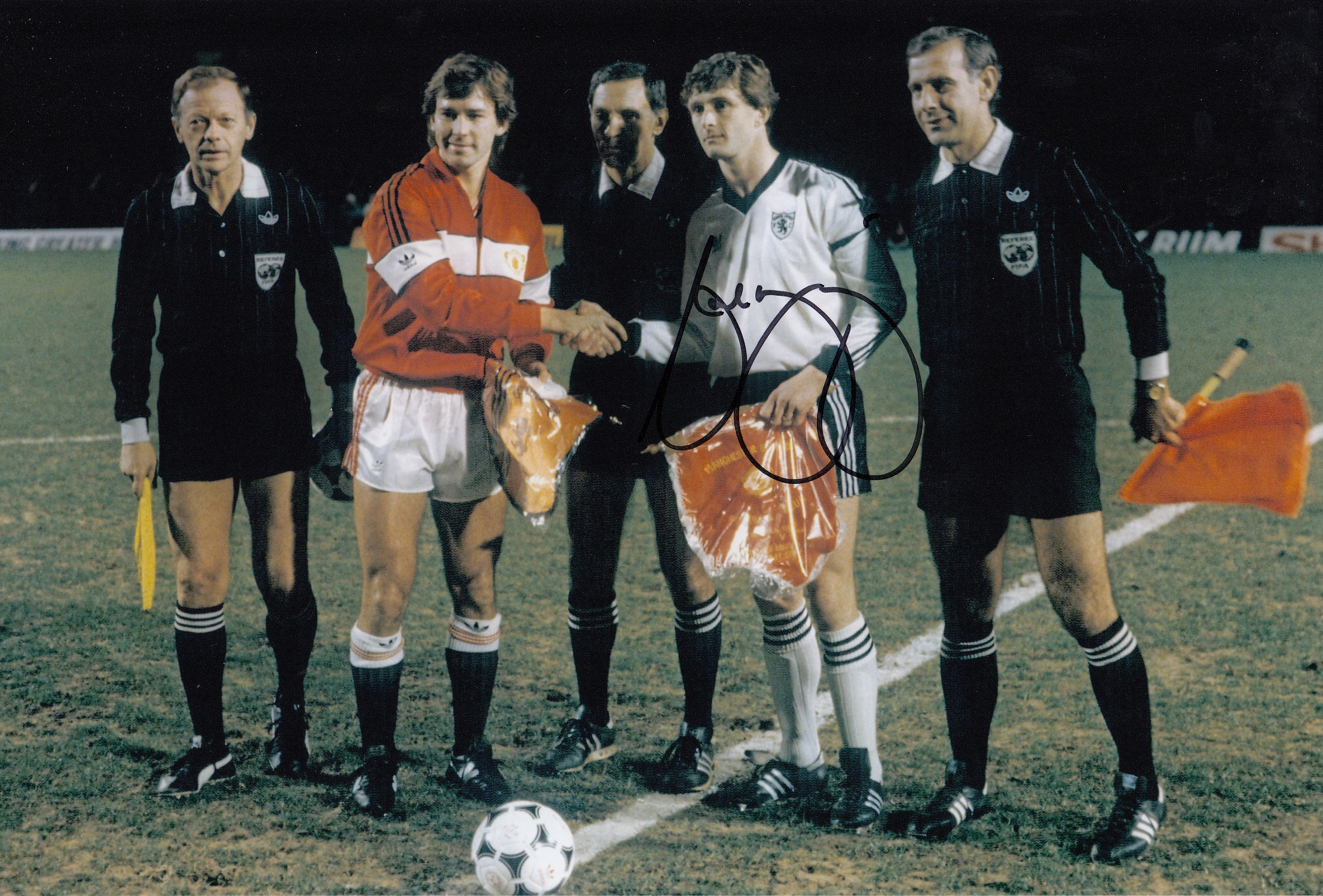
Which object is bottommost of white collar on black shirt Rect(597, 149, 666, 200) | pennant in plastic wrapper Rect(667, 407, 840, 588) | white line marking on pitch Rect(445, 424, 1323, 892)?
white line marking on pitch Rect(445, 424, 1323, 892)

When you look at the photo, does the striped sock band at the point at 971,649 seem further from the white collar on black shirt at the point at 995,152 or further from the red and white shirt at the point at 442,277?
the red and white shirt at the point at 442,277

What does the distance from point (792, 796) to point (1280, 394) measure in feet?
5.48

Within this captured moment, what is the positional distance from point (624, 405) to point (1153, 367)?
142cm

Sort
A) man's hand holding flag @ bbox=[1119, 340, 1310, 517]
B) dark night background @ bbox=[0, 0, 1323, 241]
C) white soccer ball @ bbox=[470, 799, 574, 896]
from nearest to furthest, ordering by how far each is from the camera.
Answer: white soccer ball @ bbox=[470, 799, 574, 896] < man's hand holding flag @ bbox=[1119, 340, 1310, 517] < dark night background @ bbox=[0, 0, 1323, 241]

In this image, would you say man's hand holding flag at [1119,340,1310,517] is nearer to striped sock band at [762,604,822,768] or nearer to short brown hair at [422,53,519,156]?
striped sock band at [762,604,822,768]

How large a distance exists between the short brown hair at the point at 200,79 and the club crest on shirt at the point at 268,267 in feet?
1.27

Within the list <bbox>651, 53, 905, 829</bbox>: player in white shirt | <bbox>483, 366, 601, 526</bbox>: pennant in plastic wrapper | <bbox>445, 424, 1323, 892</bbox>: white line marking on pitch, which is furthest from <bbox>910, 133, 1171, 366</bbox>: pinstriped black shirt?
<bbox>445, 424, 1323, 892</bbox>: white line marking on pitch

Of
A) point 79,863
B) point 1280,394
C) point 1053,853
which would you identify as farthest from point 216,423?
point 1280,394

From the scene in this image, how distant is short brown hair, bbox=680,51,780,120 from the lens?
310 cm

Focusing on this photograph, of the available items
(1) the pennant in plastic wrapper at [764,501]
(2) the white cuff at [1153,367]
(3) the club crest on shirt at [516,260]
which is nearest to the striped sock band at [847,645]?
(1) the pennant in plastic wrapper at [764,501]

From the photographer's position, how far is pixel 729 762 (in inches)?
152

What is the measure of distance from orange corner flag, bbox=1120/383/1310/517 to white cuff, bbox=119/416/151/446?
270 centimetres

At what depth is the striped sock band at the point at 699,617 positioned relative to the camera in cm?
371
